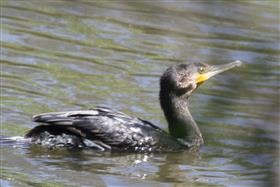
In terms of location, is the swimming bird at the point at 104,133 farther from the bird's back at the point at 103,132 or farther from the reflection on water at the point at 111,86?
the reflection on water at the point at 111,86

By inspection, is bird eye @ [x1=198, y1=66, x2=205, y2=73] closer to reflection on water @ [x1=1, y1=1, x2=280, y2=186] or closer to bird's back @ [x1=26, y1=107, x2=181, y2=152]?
reflection on water @ [x1=1, y1=1, x2=280, y2=186]

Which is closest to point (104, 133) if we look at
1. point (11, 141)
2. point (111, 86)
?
point (11, 141)

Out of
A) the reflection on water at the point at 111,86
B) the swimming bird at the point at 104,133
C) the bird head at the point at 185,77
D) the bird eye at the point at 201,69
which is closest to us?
the reflection on water at the point at 111,86

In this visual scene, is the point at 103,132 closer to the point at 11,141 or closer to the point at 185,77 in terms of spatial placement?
the point at 11,141

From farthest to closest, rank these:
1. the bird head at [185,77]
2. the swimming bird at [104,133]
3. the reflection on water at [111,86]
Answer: the bird head at [185,77] < the swimming bird at [104,133] < the reflection on water at [111,86]

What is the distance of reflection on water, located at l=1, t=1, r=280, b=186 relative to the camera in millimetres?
5117

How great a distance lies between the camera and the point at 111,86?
12031 millimetres

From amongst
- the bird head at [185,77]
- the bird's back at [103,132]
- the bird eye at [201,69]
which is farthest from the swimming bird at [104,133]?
the bird eye at [201,69]

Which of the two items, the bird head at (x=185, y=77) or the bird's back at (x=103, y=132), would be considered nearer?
the bird's back at (x=103, y=132)

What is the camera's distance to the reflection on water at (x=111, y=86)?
512 centimetres

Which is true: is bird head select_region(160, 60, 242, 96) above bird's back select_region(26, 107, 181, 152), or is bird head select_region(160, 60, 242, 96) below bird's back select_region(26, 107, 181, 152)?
above

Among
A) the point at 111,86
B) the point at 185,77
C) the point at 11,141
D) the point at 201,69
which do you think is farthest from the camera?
the point at 111,86

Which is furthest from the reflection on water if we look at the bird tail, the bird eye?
the bird eye

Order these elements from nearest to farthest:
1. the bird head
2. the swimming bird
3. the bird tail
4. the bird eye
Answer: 1. the bird tail
2. the swimming bird
3. the bird head
4. the bird eye
